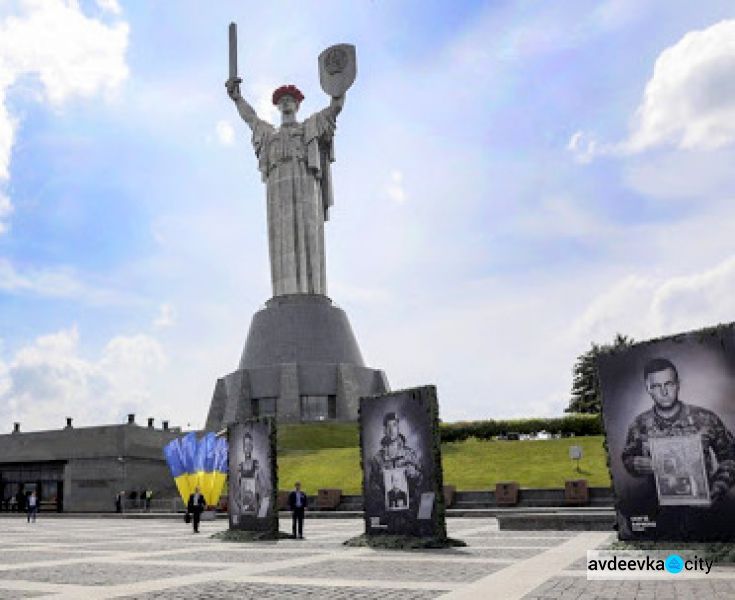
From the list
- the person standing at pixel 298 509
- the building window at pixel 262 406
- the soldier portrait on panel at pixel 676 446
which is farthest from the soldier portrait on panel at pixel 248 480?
the building window at pixel 262 406

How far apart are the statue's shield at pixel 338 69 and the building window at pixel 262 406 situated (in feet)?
84.5

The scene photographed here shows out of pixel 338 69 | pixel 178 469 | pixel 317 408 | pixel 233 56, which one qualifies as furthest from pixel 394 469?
pixel 233 56

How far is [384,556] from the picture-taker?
15406 millimetres

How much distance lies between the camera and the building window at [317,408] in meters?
56.9

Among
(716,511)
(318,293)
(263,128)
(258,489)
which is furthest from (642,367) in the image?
(263,128)

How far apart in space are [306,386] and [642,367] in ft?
145

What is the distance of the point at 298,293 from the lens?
200 ft

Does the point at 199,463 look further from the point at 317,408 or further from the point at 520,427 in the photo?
the point at 317,408

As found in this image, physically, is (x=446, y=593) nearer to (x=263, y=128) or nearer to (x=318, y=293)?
(x=318, y=293)

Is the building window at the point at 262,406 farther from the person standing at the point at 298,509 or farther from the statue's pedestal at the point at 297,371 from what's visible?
the person standing at the point at 298,509

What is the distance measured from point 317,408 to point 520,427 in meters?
16.1

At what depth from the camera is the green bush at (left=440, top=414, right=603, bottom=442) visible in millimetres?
47469

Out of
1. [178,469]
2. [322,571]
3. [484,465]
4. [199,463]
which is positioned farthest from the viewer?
[484,465]

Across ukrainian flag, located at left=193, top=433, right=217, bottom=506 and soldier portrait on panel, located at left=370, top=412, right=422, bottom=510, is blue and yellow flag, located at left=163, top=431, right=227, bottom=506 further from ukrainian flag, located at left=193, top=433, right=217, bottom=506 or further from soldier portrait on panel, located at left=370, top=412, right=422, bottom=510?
soldier portrait on panel, located at left=370, top=412, right=422, bottom=510
